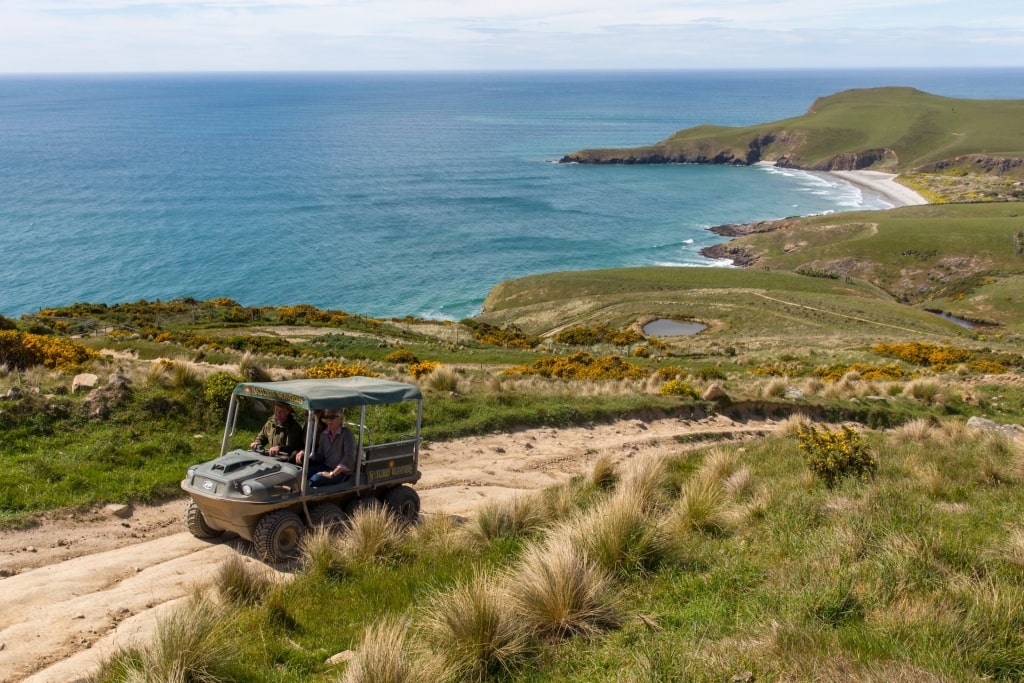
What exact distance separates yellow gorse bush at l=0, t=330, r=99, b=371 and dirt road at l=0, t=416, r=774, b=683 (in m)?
9.80

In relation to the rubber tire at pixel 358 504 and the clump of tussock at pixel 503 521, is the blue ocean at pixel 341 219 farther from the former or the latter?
the clump of tussock at pixel 503 521

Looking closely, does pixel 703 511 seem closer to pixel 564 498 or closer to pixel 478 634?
pixel 564 498

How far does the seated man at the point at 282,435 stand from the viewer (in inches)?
438

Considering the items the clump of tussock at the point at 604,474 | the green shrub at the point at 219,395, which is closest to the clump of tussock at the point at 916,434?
the clump of tussock at the point at 604,474

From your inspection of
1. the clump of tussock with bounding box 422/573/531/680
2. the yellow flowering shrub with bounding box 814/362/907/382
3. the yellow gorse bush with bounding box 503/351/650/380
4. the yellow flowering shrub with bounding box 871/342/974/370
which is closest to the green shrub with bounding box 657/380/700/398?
the yellow gorse bush with bounding box 503/351/650/380

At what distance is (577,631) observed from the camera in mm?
6441

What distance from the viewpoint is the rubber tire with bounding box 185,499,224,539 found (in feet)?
35.6

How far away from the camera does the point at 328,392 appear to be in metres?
11.0

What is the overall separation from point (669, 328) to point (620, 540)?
148 ft

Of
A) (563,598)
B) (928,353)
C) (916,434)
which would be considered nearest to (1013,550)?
(563,598)

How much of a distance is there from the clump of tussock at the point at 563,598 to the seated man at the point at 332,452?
4.55 meters

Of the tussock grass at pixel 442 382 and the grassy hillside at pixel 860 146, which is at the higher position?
the grassy hillside at pixel 860 146

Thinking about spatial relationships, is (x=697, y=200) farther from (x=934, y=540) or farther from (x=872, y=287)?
(x=934, y=540)

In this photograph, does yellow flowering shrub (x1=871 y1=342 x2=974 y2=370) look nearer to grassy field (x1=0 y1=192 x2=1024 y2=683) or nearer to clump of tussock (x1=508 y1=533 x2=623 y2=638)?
grassy field (x1=0 y1=192 x2=1024 y2=683)
